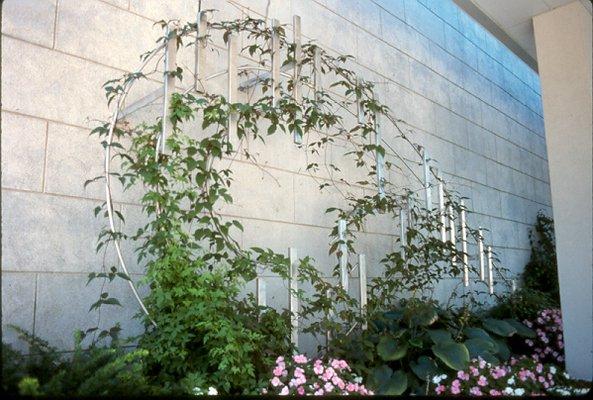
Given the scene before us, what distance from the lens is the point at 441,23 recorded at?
5.32m

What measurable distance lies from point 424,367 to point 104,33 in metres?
2.07

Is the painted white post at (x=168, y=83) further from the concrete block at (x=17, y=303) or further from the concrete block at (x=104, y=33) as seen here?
the concrete block at (x=17, y=303)

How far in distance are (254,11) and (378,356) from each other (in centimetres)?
204

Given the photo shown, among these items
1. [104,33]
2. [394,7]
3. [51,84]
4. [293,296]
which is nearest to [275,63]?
[104,33]

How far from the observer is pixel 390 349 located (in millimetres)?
2523

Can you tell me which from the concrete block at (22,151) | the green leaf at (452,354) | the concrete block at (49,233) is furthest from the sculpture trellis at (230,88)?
the green leaf at (452,354)

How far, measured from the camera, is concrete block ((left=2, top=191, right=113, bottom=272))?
2088 mm

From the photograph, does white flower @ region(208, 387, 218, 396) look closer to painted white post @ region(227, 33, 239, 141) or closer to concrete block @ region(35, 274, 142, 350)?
concrete block @ region(35, 274, 142, 350)

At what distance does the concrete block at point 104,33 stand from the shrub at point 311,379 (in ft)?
4.96

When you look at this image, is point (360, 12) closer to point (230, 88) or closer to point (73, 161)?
point (230, 88)

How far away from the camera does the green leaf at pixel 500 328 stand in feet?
10.3

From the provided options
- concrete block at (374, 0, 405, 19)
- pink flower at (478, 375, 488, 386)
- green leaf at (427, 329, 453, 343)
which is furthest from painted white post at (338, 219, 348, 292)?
concrete block at (374, 0, 405, 19)

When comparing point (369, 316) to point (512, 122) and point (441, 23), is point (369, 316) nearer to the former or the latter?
point (441, 23)

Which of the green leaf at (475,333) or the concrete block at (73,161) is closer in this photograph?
the concrete block at (73,161)
